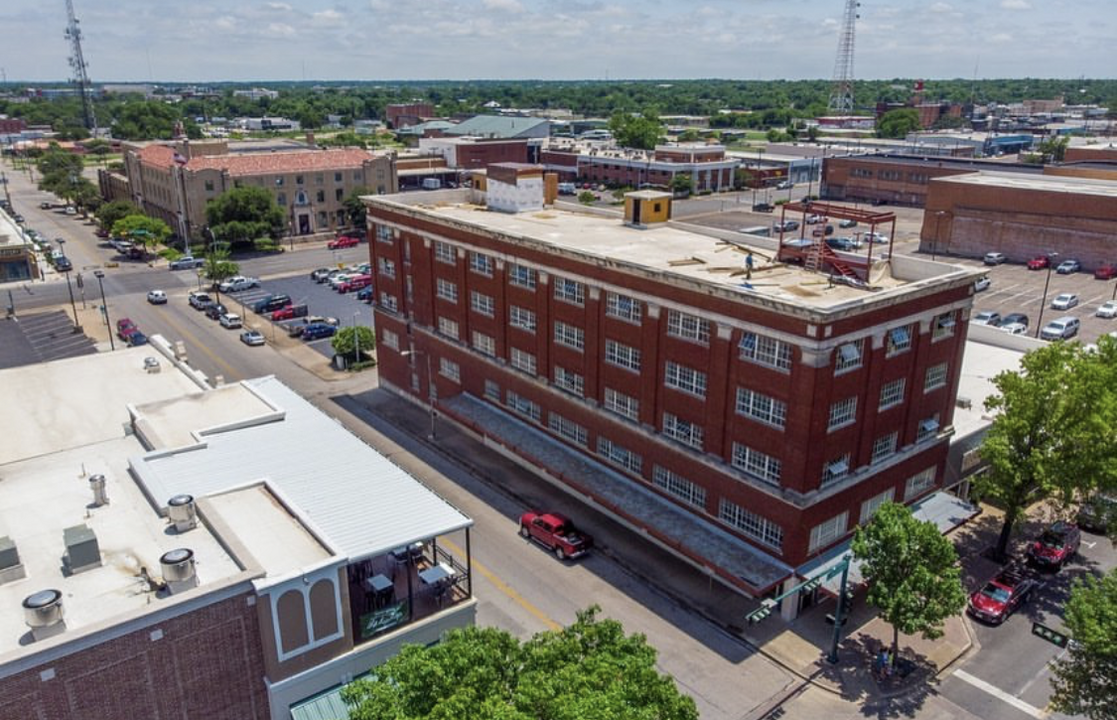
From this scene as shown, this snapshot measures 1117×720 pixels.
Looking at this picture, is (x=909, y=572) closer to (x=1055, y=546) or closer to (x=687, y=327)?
(x=687, y=327)

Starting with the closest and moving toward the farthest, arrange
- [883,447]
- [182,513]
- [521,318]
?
[182,513]
[883,447]
[521,318]

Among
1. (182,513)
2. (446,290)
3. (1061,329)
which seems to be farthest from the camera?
(1061,329)

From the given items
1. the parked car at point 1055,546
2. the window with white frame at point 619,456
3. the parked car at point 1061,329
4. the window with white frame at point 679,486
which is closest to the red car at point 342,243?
the window with white frame at point 619,456

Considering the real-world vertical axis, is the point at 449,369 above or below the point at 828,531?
above

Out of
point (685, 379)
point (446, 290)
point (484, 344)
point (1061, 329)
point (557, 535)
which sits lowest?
point (557, 535)

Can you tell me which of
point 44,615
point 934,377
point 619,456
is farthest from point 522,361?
point 44,615

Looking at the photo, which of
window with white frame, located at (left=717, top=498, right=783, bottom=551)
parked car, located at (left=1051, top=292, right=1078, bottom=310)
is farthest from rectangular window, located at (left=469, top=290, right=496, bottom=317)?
parked car, located at (left=1051, top=292, right=1078, bottom=310)

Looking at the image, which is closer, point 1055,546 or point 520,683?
point 520,683

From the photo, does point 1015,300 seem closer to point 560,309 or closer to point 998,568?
point 998,568

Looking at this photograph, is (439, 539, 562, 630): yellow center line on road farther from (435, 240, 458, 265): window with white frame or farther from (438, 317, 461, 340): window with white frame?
(435, 240, 458, 265): window with white frame
